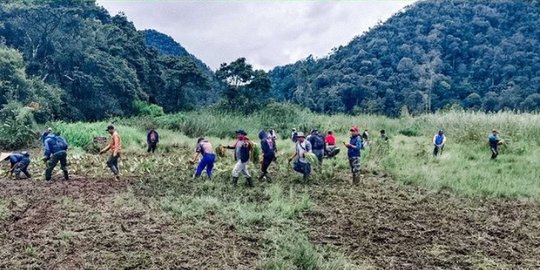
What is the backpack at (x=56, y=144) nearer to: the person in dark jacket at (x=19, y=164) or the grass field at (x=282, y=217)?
the grass field at (x=282, y=217)

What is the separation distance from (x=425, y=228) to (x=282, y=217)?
8.56 feet

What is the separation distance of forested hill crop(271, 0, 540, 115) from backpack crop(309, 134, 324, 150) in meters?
30.9

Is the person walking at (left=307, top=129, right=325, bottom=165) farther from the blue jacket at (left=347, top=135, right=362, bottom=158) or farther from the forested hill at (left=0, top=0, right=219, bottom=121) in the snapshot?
the forested hill at (left=0, top=0, right=219, bottom=121)

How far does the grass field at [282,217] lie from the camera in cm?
718

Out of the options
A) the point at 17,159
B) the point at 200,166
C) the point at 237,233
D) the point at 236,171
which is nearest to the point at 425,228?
the point at 237,233

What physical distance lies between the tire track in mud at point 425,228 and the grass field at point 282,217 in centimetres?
2

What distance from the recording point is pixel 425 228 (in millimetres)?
9141

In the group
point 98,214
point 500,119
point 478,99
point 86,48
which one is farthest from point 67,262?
point 478,99

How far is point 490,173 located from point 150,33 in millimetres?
82009

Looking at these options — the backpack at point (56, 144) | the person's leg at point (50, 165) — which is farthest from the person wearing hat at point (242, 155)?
the person's leg at point (50, 165)

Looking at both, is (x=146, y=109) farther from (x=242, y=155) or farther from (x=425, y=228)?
(x=425, y=228)

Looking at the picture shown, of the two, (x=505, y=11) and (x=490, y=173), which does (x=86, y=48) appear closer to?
(x=490, y=173)

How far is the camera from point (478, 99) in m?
43.8

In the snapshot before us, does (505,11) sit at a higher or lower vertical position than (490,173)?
higher
